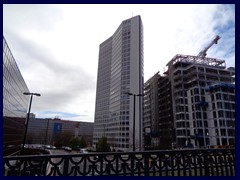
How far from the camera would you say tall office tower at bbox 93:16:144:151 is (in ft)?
176

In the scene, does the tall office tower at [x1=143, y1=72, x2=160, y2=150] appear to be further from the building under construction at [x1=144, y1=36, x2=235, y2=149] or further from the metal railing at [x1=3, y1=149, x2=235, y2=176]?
the metal railing at [x1=3, y1=149, x2=235, y2=176]

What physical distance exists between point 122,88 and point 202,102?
28739mm

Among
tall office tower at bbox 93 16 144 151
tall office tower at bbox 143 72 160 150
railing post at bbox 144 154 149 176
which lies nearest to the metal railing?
railing post at bbox 144 154 149 176

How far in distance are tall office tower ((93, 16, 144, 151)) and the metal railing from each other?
43607mm

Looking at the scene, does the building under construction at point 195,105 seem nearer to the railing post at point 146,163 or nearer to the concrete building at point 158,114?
the concrete building at point 158,114

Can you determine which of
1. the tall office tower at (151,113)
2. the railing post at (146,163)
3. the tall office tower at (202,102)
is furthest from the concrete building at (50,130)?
the railing post at (146,163)

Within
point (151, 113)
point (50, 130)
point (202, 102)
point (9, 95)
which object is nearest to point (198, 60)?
point (202, 102)

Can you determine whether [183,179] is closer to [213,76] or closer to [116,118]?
[213,76]

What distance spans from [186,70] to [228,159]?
1749 inches

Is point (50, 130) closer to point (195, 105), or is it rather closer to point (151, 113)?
point (151, 113)

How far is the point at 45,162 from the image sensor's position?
2.57 m

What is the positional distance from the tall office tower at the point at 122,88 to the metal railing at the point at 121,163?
4361 cm

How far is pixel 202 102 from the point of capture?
3809cm

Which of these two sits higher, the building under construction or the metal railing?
the building under construction
